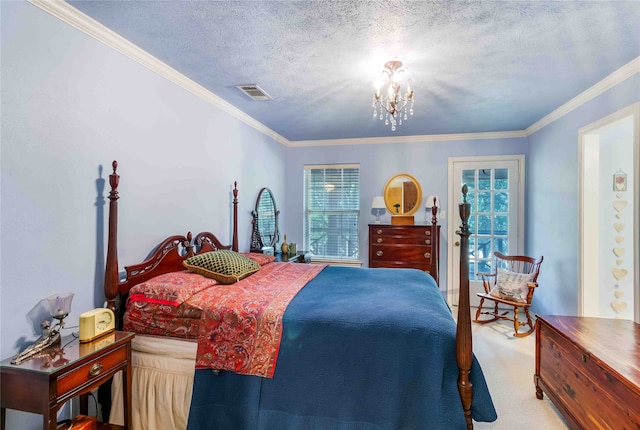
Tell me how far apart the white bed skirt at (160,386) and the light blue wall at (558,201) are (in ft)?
12.0

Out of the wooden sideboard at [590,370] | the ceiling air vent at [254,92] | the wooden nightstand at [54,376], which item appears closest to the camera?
the wooden nightstand at [54,376]

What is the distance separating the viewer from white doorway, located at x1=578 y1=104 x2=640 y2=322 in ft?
9.79

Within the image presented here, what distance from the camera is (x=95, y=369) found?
5.13ft

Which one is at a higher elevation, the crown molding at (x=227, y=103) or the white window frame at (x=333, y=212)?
the crown molding at (x=227, y=103)

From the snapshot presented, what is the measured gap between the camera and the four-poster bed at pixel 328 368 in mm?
1560

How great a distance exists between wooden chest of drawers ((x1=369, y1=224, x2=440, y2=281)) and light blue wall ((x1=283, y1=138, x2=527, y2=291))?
19.3 inches

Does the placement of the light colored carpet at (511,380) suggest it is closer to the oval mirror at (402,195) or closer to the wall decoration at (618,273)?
the wall decoration at (618,273)

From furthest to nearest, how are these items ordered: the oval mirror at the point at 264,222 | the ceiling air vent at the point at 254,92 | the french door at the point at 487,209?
the french door at the point at 487,209
the oval mirror at the point at 264,222
the ceiling air vent at the point at 254,92

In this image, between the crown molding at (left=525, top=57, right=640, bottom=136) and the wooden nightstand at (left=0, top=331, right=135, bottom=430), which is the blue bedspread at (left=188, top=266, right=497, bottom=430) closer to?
the wooden nightstand at (left=0, top=331, right=135, bottom=430)

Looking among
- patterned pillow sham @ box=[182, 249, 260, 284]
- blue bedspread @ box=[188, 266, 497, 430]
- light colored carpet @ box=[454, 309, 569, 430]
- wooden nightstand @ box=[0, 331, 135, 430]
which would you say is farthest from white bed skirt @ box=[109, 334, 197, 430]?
light colored carpet @ box=[454, 309, 569, 430]

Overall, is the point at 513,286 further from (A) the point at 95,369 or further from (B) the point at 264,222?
(A) the point at 95,369

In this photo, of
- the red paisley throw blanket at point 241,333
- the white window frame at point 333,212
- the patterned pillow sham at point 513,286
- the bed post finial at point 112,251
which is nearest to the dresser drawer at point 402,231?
the white window frame at point 333,212

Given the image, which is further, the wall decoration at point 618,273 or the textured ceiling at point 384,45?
the wall decoration at point 618,273

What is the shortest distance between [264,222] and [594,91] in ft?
12.5
